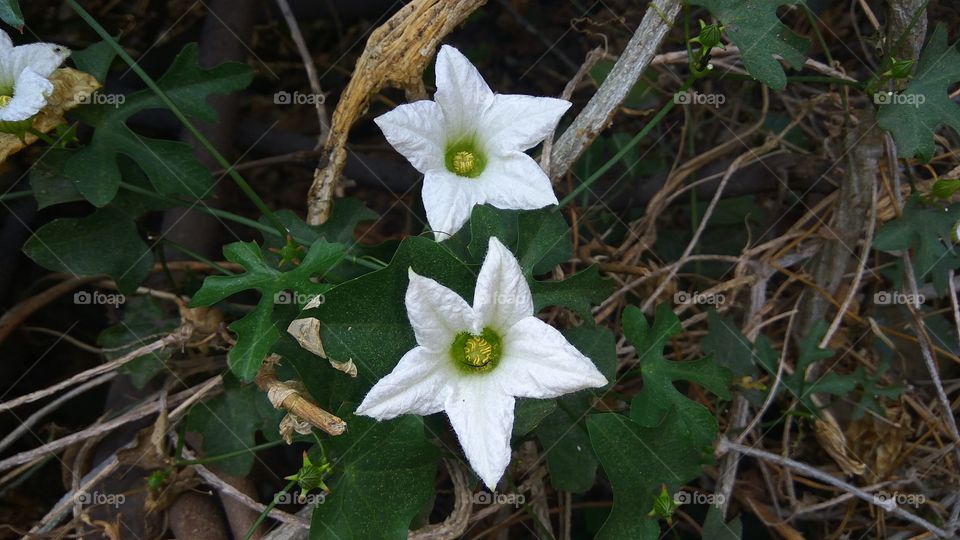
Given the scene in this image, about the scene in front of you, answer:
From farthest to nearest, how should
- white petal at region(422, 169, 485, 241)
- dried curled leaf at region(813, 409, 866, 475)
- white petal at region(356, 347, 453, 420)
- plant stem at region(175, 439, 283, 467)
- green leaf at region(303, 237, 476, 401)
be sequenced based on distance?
1. dried curled leaf at region(813, 409, 866, 475)
2. plant stem at region(175, 439, 283, 467)
3. white petal at region(422, 169, 485, 241)
4. green leaf at region(303, 237, 476, 401)
5. white petal at region(356, 347, 453, 420)

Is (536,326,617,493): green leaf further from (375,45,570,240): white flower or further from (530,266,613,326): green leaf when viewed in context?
(375,45,570,240): white flower

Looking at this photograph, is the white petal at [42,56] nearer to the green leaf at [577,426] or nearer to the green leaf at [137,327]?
the green leaf at [137,327]

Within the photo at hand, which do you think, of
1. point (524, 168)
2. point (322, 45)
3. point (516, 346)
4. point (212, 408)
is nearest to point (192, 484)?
point (212, 408)

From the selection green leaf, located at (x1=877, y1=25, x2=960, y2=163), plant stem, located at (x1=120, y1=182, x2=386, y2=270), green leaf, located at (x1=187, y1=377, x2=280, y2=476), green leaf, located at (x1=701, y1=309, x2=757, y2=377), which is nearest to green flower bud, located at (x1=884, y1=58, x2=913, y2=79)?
green leaf, located at (x1=877, y1=25, x2=960, y2=163)

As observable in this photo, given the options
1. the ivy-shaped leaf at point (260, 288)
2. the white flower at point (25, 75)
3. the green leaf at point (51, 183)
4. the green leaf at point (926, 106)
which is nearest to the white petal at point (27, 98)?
the white flower at point (25, 75)

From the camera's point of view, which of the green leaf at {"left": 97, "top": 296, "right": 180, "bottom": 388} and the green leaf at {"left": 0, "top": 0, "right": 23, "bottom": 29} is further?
the green leaf at {"left": 97, "top": 296, "right": 180, "bottom": 388}

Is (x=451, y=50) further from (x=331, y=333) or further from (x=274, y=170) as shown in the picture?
(x=274, y=170)

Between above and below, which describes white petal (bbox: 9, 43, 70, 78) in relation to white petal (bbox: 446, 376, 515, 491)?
above

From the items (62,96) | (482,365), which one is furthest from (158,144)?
(482,365)
